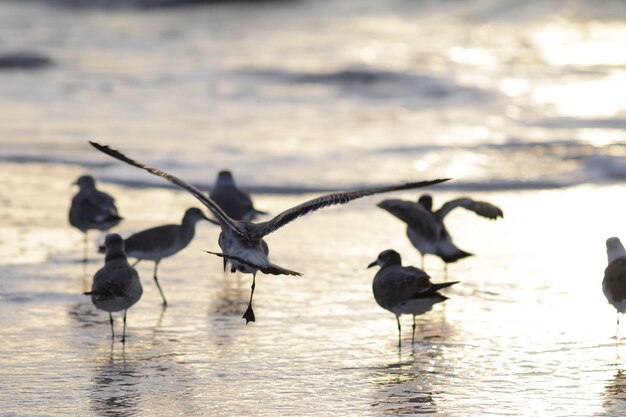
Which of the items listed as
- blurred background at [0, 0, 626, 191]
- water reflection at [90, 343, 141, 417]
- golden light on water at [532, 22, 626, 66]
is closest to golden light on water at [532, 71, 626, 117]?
blurred background at [0, 0, 626, 191]

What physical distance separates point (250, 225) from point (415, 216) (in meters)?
2.30

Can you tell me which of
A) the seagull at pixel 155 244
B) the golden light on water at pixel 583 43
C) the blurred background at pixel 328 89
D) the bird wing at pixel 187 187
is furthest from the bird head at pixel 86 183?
the golden light on water at pixel 583 43

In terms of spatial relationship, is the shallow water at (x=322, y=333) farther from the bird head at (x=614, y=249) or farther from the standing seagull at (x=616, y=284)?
the bird head at (x=614, y=249)

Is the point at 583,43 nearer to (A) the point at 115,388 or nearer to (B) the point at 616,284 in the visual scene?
(B) the point at 616,284

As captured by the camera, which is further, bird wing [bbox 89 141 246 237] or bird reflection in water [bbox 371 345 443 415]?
bird wing [bbox 89 141 246 237]

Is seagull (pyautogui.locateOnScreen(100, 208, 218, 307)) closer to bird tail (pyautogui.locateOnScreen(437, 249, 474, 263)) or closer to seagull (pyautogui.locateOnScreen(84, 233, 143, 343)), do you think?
seagull (pyautogui.locateOnScreen(84, 233, 143, 343))

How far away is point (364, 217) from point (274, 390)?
5786mm

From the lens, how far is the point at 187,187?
789 centimetres

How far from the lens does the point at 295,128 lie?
19312mm

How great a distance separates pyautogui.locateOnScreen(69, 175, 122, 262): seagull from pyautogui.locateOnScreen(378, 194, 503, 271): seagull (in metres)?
2.58

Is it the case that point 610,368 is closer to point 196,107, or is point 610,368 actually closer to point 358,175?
point 358,175

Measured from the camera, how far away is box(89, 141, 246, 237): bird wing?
7785mm

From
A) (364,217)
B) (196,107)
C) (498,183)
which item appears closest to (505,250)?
(364,217)

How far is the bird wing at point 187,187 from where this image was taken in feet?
25.5
